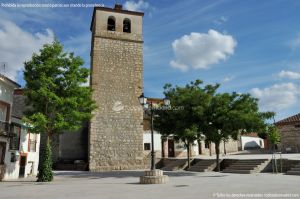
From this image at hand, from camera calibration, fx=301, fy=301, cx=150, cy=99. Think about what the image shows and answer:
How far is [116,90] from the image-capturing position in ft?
97.0

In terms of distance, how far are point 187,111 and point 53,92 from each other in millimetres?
8842

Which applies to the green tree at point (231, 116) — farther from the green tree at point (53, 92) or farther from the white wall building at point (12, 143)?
the white wall building at point (12, 143)

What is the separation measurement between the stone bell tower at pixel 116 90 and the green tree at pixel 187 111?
25.3 ft

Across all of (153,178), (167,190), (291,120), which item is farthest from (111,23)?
(167,190)

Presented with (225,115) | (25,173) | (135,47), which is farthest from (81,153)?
(225,115)

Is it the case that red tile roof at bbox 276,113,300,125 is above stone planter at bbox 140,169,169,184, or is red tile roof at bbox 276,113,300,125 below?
above

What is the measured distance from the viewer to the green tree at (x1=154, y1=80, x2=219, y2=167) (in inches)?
788

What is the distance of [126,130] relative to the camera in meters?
29.2

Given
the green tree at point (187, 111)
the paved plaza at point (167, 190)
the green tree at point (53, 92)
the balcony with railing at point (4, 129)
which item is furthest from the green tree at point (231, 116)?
the balcony with railing at point (4, 129)

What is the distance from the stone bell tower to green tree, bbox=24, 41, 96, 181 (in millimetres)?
9188

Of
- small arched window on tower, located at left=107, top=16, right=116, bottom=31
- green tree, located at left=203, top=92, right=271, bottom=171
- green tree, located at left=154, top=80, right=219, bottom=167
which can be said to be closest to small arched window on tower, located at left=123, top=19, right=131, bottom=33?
small arched window on tower, located at left=107, top=16, right=116, bottom=31

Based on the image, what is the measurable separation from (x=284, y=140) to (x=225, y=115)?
52.1 feet

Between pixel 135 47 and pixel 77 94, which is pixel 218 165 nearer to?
pixel 77 94

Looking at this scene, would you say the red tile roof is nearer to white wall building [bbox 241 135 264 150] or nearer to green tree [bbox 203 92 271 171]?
green tree [bbox 203 92 271 171]
